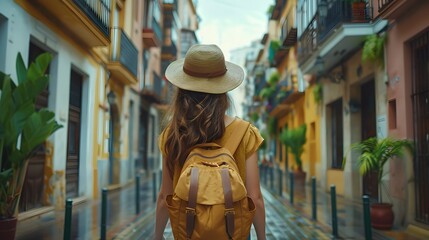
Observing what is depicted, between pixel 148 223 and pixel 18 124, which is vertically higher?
pixel 18 124

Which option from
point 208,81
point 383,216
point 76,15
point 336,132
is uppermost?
point 76,15

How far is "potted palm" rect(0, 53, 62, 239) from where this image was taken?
5.21 m

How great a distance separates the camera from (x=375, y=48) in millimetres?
8805

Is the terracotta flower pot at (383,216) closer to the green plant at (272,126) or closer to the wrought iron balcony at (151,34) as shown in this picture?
the wrought iron balcony at (151,34)

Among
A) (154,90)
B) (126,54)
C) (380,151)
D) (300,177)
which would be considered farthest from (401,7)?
(154,90)

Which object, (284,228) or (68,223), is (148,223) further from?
(68,223)

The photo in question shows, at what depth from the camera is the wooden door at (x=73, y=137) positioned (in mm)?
10430

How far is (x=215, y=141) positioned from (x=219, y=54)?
0.43 meters

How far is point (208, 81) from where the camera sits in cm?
215

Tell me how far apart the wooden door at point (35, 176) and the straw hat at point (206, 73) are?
7125 mm

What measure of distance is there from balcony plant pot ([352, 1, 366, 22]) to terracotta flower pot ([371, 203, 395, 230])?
13.4ft

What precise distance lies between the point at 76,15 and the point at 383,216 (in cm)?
644

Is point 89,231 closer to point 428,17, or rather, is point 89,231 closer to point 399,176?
point 399,176

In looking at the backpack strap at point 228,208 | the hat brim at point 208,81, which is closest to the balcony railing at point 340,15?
the hat brim at point 208,81
